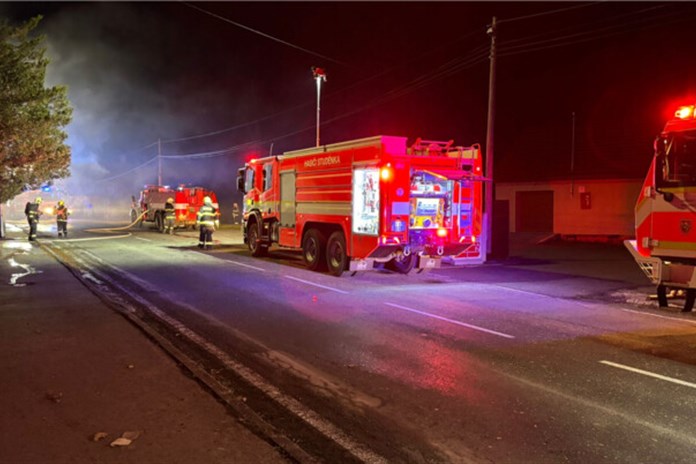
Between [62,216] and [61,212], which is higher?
[61,212]

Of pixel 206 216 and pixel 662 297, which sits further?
pixel 206 216

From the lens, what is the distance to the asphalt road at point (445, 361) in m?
4.16

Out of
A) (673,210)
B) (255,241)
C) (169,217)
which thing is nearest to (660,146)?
(673,210)

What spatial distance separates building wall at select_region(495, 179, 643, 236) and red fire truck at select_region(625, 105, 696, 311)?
14.1m

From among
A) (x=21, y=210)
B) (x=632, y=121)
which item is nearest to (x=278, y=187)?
(x=632, y=121)

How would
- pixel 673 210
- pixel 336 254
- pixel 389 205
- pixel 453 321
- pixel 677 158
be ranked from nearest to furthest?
pixel 453 321
pixel 677 158
pixel 673 210
pixel 389 205
pixel 336 254

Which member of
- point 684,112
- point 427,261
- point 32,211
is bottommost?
point 427,261

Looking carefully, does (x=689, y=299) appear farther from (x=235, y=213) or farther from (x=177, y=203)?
(x=235, y=213)

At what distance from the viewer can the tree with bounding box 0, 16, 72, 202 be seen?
1947 cm

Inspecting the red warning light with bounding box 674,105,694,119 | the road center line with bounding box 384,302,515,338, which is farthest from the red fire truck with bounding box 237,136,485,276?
the red warning light with bounding box 674,105,694,119

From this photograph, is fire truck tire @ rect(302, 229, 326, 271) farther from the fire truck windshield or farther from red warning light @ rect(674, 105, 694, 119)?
red warning light @ rect(674, 105, 694, 119)

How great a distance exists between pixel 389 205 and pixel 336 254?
6.95 ft

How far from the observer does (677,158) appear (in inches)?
330

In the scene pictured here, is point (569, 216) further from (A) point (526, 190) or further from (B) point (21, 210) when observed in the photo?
(B) point (21, 210)
